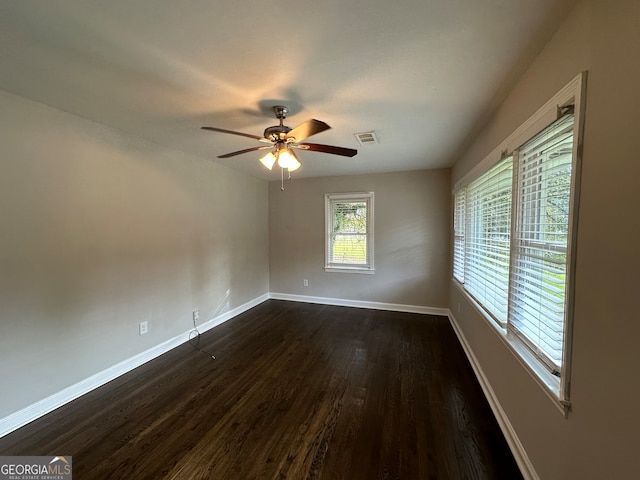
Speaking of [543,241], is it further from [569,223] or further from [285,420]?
[285,420]

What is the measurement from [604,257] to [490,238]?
1453mm

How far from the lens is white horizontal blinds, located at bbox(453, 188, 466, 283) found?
3.30 meters

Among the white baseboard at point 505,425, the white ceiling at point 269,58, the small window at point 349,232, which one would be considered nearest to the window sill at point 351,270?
the small window at point 349,232

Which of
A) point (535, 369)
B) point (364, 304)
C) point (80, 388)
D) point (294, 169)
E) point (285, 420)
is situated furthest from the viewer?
point (364, 304)

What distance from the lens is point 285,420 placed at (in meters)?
1.91

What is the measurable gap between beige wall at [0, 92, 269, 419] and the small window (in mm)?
2101

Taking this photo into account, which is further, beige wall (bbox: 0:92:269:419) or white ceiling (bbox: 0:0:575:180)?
beige wall (bbox: 0:92:269:419)

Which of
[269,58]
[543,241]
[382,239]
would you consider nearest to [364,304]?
[382,239]

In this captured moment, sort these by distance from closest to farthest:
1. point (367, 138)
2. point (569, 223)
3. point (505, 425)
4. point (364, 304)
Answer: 1. point (569, 223)
2. point (505, 425)
3. point (367, 138)
4. point (364, 304)

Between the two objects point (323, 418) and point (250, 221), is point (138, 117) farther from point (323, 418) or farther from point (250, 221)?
point (323, 418)

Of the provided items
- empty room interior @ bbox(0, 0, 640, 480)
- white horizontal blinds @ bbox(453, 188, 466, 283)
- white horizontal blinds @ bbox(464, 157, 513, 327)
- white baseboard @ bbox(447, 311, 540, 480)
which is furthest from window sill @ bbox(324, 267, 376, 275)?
white baseboard @ bbox(447, 311, 540, 480)

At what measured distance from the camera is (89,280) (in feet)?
7.47

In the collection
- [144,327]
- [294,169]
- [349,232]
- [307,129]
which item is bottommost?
[144,327]

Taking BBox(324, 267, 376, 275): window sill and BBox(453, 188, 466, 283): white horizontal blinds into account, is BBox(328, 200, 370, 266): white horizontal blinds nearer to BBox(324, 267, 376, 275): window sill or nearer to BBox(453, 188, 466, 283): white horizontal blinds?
BBox(324, 267, 376, 275): window sill
